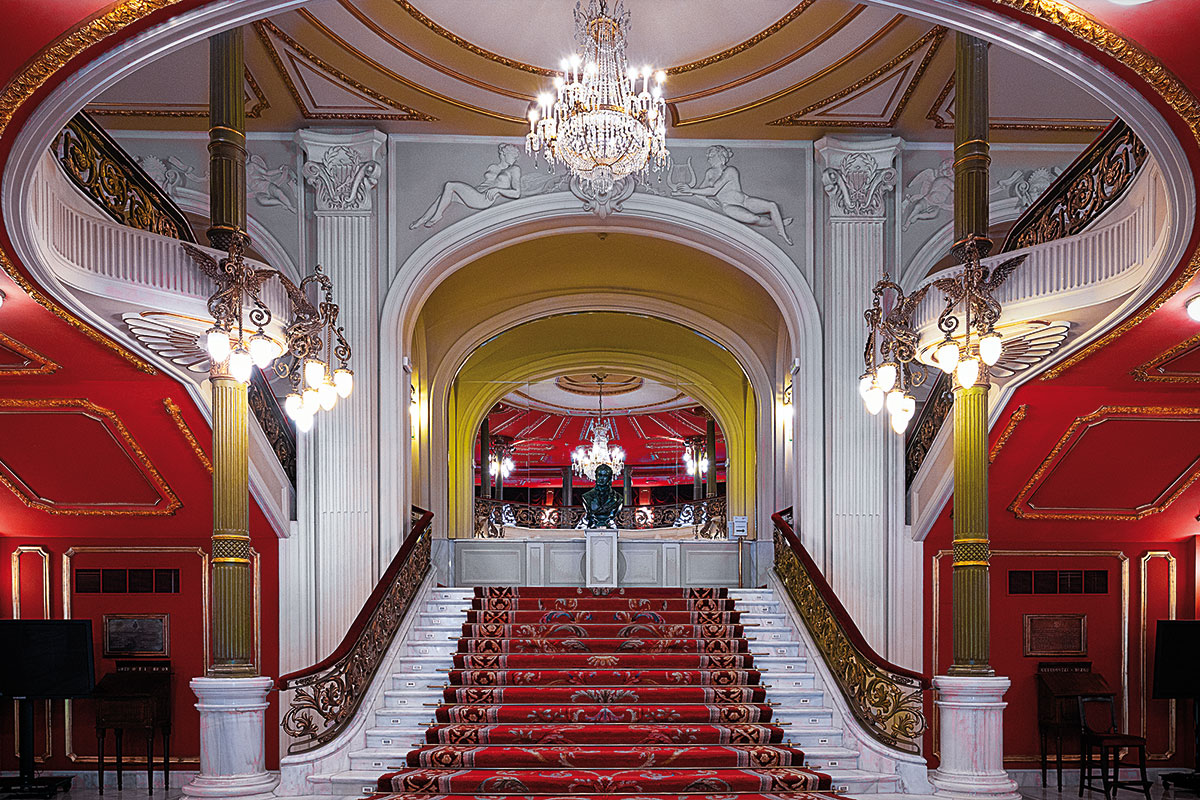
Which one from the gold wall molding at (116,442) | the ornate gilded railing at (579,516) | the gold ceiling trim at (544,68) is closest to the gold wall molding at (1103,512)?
the gold ceiling trim at (544,68)

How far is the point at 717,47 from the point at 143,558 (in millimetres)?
7019

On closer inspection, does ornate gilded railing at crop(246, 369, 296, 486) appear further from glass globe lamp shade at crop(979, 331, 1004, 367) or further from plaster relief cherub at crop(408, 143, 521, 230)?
glass globe lamp shade at crop(979, 331, 1004, 367)

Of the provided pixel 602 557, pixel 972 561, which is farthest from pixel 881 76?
pixel 602 557

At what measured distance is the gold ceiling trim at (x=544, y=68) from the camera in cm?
Answer: 781

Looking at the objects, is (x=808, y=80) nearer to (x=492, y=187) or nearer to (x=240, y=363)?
(x=492, y=187)

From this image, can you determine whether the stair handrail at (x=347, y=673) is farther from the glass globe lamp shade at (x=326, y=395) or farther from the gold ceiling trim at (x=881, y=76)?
the gold ceiling trim at (x=881, y=76)

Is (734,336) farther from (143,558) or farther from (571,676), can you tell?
(143,558)

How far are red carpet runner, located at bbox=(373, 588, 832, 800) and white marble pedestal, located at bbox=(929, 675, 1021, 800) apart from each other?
115cm

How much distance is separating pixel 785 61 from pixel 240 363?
4.97 meters

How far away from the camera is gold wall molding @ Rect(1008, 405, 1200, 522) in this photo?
27.3 feet

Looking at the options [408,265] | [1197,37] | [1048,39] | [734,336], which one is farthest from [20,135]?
[734,336]

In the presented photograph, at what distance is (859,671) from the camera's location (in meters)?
7.71

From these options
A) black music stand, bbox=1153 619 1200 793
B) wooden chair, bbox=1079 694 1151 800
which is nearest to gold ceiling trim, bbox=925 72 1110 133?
black music stand, bbox=1153 619 1200 793

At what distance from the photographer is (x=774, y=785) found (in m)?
7.10
